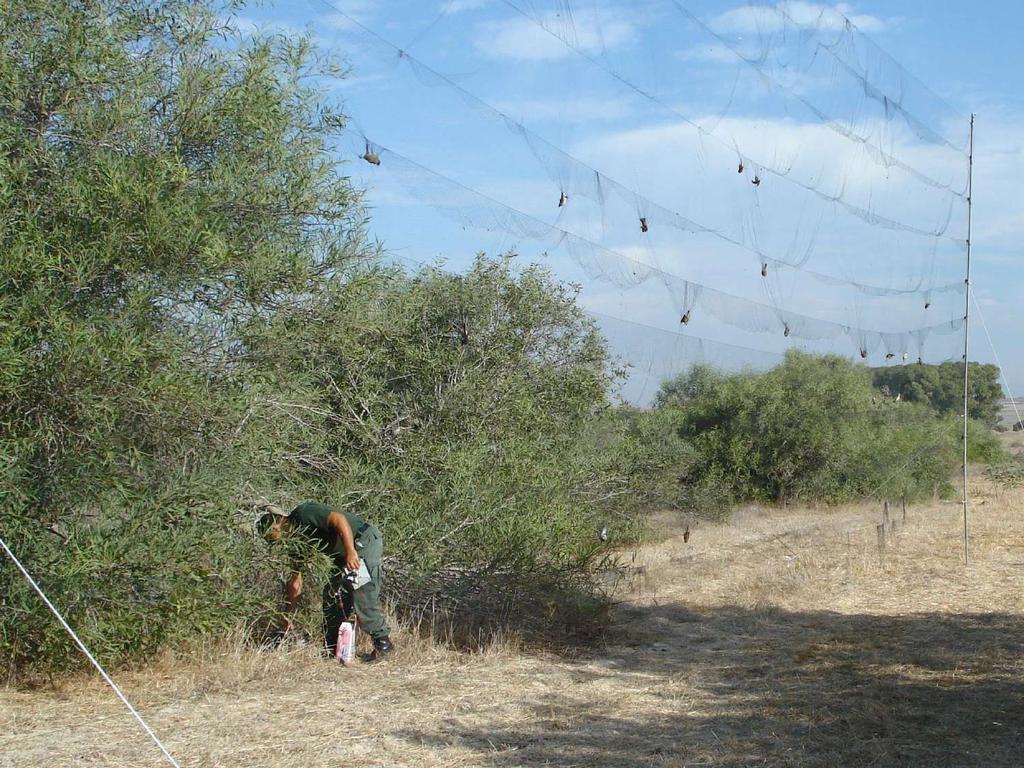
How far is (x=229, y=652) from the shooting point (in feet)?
22.2

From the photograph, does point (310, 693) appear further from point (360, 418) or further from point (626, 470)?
point (626, 470)

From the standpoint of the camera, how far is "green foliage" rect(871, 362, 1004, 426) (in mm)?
51812

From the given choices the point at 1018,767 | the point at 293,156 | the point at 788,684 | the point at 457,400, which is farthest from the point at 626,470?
the point at 1018,767

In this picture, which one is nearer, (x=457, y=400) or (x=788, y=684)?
(x=788, y=684)

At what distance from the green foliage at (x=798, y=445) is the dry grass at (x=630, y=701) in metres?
12.7

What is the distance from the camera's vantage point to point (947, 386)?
54.7 metres

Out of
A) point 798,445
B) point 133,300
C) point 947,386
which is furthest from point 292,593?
point 947,386

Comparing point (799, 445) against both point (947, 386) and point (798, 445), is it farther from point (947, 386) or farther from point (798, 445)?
point (947, 386)

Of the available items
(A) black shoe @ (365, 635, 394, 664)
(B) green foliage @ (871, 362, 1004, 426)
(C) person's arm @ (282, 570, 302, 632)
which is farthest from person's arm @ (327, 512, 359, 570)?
(B) green foliage @ (871, 362, 1004, 426)

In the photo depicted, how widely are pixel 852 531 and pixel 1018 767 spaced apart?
11.8 metres

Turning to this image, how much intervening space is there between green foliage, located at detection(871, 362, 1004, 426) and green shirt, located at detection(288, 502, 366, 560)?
152ft

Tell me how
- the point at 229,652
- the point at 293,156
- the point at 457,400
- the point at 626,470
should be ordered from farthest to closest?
the point at 626,470 < the point at 457,400 < the point at 293,156 < the point at 229,652

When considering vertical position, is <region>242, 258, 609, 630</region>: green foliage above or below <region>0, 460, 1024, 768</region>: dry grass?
above

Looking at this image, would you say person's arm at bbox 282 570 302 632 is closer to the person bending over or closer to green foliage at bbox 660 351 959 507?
the person bending over
